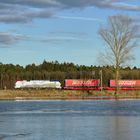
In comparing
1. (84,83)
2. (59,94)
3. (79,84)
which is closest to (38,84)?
(79,84)

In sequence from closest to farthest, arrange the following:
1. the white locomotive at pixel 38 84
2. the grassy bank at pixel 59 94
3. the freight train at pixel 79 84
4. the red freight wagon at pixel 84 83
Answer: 1. the grassy bank at pixel 59 94
2. the freight train at pixel 79 84
3. the red freight wagon at pixel 84 83
4. the white locomotive at pixel 38 84

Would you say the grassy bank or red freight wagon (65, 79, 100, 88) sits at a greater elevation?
red freight wagon (65, 79, 100, 88)

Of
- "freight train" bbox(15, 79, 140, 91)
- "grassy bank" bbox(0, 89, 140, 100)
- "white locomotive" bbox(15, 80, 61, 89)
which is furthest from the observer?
"white locomotive" bbox(15, 80, 61, 89)

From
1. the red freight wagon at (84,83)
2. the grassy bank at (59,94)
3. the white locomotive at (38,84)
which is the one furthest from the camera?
the white locomotive at (38,84)

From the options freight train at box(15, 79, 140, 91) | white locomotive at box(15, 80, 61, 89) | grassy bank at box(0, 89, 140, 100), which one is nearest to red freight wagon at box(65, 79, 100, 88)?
freight train at box(15, 79, 140, 91)

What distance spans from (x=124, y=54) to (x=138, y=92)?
324 inches

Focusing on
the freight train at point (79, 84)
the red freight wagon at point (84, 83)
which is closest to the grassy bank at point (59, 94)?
the freight train at point (79, 84)

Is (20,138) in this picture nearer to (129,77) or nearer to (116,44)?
(116,44)

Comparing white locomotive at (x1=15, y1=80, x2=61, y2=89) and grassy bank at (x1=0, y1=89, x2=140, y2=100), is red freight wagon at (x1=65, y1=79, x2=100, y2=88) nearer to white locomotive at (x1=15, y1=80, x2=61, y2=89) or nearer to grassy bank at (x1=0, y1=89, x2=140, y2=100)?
white locomotive at (x1=15, y1=80, x2=61, y2=89)

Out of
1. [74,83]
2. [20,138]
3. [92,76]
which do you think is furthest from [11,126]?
[92,76]

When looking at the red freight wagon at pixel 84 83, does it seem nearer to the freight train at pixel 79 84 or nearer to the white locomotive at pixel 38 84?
the freight train at pixel 79 84

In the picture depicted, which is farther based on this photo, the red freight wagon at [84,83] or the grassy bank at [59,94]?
the red freight wagon at [84,83]

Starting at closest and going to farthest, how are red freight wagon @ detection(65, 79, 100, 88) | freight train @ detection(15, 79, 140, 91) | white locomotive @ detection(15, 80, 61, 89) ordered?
1. freight train @ detection(15, 79, 140, 91)
2. red freight wagon @ detection(65, 79, 100, 88)
3. white locomotive @ detection(15, 80, 61, 89)

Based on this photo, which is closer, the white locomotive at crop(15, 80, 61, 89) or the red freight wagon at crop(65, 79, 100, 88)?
the red freight wagon at crop(65, 79, 100, 88)
